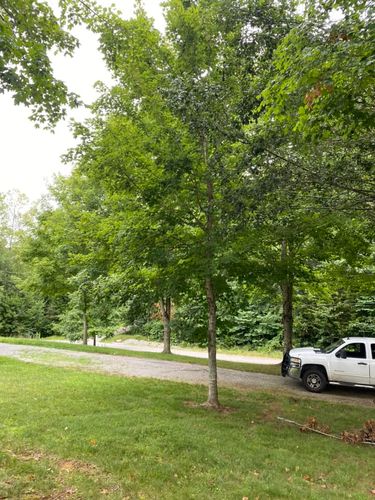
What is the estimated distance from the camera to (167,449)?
19.8 ft

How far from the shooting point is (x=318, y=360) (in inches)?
458

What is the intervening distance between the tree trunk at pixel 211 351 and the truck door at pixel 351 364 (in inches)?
165

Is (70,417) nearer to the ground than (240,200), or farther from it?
nearer to the ground

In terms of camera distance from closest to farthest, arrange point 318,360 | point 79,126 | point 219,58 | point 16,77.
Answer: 1. point 16,77
2. point 79,126
3. point 219,58
4. point 318,360

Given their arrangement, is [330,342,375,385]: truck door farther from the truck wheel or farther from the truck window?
the truck wheel

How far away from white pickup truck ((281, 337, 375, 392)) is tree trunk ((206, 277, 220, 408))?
3.79m

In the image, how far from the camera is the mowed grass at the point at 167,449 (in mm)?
4918

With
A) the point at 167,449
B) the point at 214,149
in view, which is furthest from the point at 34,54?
the point at 167,449

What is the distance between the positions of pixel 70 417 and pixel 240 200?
5.12 meters

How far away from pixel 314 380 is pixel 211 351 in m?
4.31

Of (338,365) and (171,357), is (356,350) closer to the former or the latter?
(338,365)

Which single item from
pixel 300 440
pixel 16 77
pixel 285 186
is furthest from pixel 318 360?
pixel 16 77

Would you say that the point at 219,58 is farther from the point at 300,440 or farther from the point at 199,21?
the point at 300,440

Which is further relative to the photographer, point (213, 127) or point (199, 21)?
point (199, 21)
